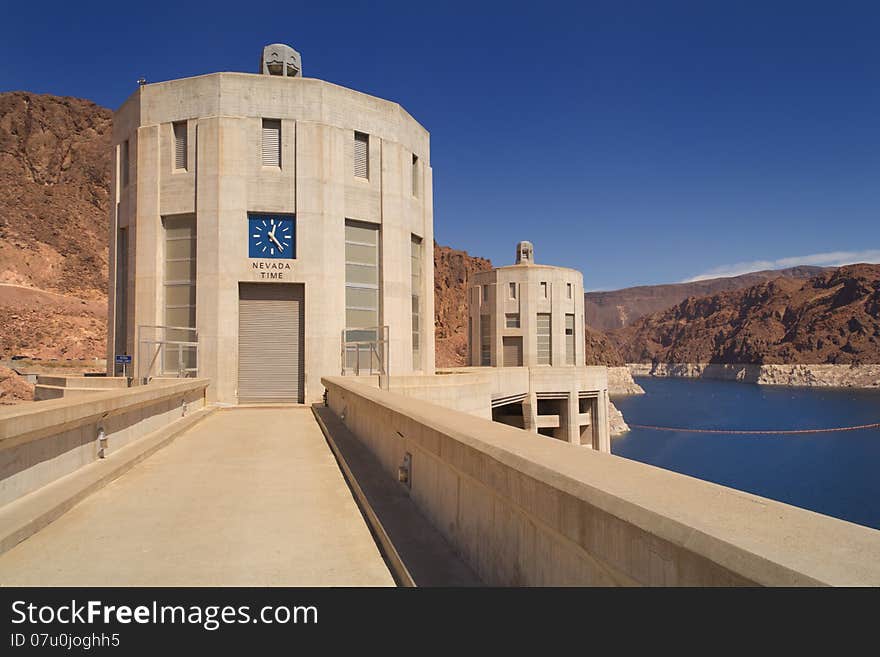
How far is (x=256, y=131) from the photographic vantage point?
18609 millimetres

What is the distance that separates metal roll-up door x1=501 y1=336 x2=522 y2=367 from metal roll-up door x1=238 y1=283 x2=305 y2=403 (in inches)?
1173

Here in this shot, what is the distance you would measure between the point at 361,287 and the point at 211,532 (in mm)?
14190

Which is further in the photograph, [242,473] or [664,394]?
[664,394]

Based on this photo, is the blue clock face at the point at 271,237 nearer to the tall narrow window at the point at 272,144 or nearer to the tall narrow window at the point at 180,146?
the tall narrow window at the point at 272,144

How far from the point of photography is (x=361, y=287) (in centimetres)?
1977

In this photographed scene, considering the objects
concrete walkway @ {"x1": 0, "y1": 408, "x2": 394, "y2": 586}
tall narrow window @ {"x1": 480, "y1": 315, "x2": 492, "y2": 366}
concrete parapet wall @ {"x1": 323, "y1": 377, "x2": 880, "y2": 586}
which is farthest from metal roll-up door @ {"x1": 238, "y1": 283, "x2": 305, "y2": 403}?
tall narrow window @ {"x1": 480, "y1": 315, "x2": 492, "y2": 366}

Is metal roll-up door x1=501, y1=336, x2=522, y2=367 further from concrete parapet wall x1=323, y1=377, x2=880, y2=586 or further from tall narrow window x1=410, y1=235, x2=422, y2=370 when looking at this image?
concrete parapet wall x1=323, y1=377, x2=880, y2=586

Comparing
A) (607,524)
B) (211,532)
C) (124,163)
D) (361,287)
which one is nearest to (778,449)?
(361,287)

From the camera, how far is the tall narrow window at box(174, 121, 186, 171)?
1906cm

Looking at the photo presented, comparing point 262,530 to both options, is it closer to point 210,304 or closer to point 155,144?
point 210,304

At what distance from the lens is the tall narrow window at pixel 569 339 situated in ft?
156

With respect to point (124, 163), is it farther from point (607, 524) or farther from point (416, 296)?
point (607, 524)
